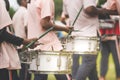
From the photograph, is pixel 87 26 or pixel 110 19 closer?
pixel 87 26

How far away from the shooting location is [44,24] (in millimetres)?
8141

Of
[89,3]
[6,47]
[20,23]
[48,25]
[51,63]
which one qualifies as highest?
[89,3]

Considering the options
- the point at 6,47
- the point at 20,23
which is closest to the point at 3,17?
the point at 6,47

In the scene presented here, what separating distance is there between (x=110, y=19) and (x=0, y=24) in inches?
131

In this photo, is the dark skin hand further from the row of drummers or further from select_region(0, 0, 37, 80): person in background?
select_region(0, 0, 37, 80): person in background

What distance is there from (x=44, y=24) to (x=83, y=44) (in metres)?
0.80

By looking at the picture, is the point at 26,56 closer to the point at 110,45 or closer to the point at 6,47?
the point at 6,47

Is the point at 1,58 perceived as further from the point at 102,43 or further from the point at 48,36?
the point at 102,43

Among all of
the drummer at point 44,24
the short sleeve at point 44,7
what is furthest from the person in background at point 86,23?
the short sleeve at point 44,7

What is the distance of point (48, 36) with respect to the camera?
8.30 m

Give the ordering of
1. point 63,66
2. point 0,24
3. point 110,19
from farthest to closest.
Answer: point 110,19
point 63,66
point 0,24

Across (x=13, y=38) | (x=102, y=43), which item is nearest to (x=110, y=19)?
(x=102, y=43)

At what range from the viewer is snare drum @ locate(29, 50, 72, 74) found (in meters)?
7.79

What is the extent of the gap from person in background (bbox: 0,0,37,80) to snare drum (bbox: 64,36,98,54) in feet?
5.36
